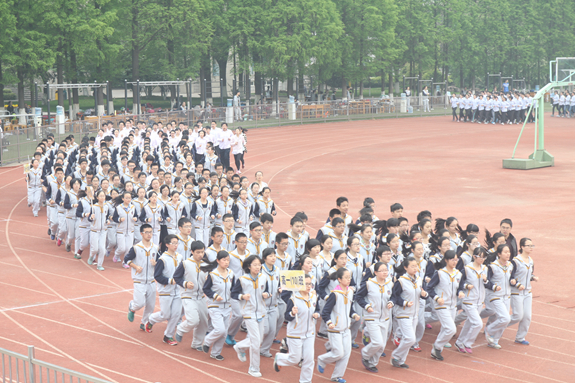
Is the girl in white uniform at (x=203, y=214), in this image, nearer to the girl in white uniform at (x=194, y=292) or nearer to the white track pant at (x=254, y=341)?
the girl in white uniform at (x=194, y=292)

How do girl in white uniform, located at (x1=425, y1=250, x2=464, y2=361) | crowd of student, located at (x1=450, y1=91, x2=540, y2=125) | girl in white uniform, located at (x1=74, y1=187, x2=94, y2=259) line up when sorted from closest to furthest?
1. girl in white uniform, located at (x1=425, y1=250, x2=464, y2=361)
2. girl in white uniform, located at (x1=74, y1=187, x2=94, y2=259)
3. crowd of student, located at (x1=450, y1=91, x2=540, y2=125)

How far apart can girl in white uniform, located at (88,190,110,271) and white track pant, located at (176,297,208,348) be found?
4.84 meters

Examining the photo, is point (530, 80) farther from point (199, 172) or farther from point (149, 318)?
point (149, 318)

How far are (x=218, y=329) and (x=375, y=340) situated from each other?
2.01 meters

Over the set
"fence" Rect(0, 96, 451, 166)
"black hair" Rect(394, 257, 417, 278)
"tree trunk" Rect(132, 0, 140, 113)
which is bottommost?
"black hair" Rect(394, 257, 417, 278)

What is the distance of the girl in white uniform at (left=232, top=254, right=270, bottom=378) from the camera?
8.48 m

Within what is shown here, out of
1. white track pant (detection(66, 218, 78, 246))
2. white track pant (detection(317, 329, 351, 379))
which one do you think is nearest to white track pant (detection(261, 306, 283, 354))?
white track pant (detection(317, 329, 351, 379))

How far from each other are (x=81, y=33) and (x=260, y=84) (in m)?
17.1

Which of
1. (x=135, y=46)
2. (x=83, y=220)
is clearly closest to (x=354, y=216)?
(x=83, y=220)

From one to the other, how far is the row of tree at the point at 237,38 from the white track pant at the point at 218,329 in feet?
98.9

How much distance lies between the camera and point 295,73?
45.9 meters

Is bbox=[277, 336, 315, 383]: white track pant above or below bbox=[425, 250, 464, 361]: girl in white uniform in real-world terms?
below

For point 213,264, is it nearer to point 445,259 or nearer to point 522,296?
point 445,259

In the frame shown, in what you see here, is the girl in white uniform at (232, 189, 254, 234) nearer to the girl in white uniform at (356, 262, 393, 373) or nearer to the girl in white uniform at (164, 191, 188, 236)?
the girl in white uniform at (164, 191, 188, 236)
